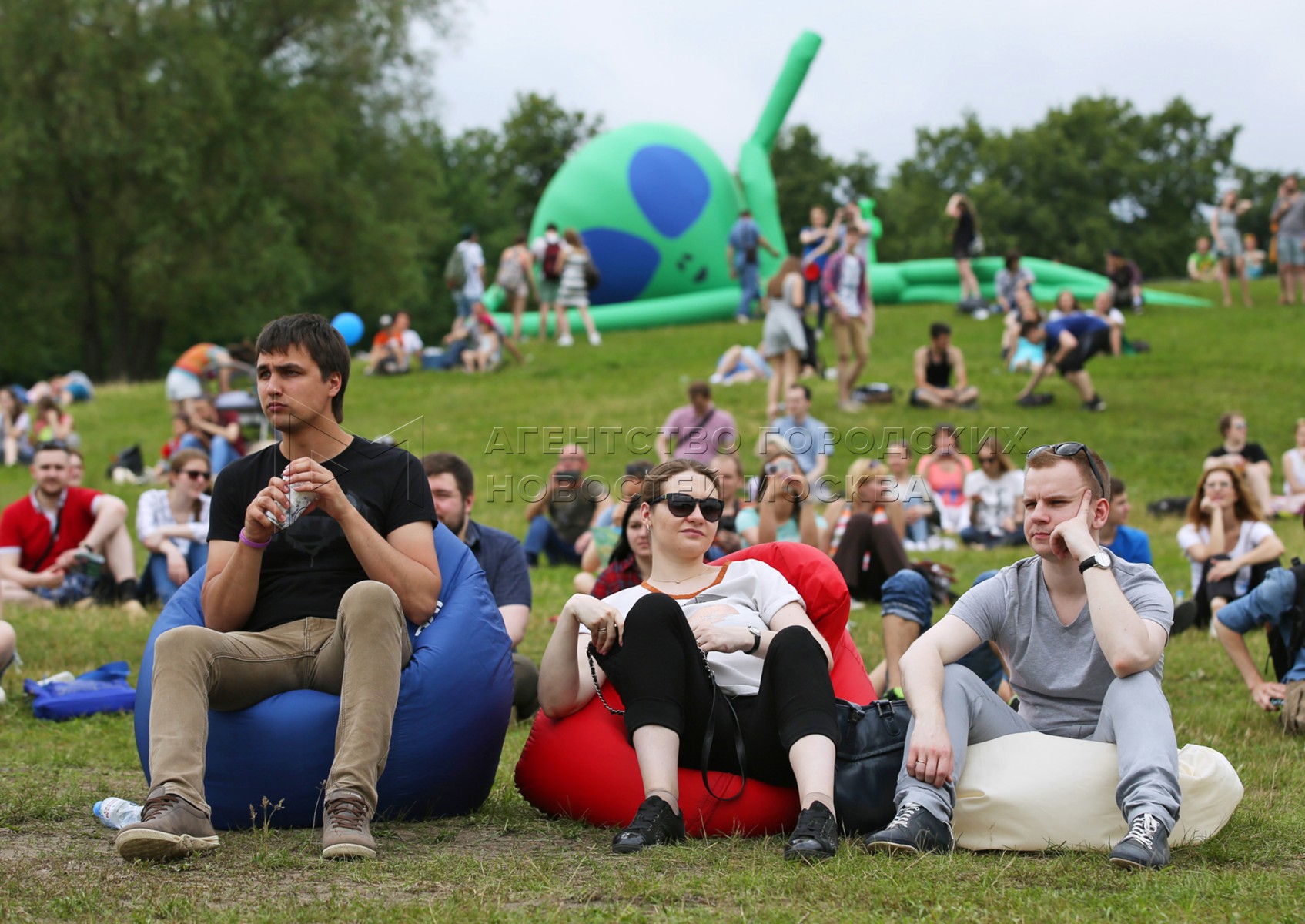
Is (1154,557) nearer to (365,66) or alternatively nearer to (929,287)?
(929,287)

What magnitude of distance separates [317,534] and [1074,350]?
11475mm

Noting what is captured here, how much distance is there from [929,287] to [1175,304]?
477 centimetres

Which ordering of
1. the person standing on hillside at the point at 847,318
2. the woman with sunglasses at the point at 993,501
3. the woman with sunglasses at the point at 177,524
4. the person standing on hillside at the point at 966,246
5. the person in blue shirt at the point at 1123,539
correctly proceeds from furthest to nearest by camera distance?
1. the person standing on hillside at the point at 966,246
2. the person standing on hillside at the point at 847,318
3. the woman with sunglasses at the point at 993,501
4. the woman with sunglasses at the point at 177,524
5. the person in blue shirt at the point at 1123,539

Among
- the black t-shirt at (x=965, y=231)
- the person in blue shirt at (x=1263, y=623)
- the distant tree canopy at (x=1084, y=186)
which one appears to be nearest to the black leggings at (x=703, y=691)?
the person in blue shirt at (x=1263, y=623)

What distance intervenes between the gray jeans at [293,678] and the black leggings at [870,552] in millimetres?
4138

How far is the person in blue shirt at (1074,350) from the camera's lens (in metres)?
13.7

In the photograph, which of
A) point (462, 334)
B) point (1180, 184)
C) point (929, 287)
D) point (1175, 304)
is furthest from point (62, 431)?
point (1180, 184)

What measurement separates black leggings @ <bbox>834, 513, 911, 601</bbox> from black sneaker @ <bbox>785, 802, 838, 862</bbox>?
402cm

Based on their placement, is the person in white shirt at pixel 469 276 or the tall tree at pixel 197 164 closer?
the person in white shirt at pixel 469 276

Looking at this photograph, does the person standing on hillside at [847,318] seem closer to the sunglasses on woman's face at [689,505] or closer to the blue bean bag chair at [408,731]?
the sunglasses on woman's face at [689,505]

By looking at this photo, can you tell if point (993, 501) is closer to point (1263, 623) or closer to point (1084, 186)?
point (1263, 623)

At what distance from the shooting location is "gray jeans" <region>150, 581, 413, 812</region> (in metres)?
3.30

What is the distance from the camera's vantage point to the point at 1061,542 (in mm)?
3516

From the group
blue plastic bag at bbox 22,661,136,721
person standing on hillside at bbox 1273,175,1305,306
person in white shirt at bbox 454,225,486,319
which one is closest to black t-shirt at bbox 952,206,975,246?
person standing on hillside at bbox 1273,175,1305,306
